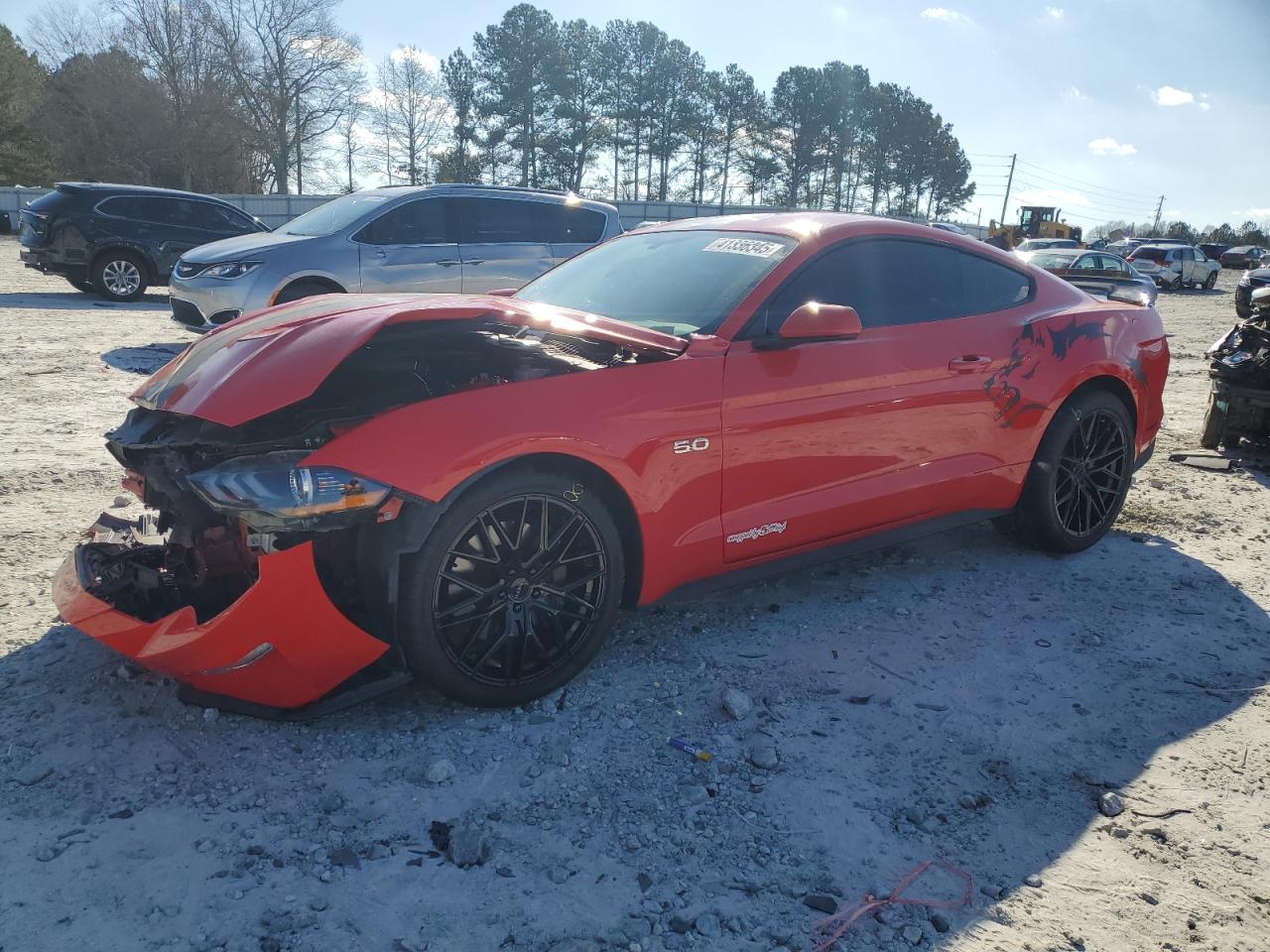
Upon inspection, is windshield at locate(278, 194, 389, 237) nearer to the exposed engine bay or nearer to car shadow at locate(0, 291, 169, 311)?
car shadow at locate(0, 291, 169, 311)

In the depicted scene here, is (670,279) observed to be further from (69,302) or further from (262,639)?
(69,302)

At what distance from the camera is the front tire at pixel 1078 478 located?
14.4ft

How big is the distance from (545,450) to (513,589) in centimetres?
46

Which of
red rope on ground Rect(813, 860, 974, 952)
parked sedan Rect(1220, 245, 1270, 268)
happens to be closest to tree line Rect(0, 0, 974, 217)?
parked sedan Rect(1220, 245, 1270, 268)

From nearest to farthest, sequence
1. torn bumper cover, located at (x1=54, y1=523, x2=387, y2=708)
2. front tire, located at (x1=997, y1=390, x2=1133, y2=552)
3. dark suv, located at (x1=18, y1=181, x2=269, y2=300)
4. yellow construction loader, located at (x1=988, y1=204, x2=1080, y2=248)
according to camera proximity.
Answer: torn bumper cover, located at (x1=54, y1=523, x2=387, y2=708) < front tire, located at (x1=997, y1=390, x2=1133, y2=552) < dark suv, located at (x1=18, y1=181, x2=269, y2=300) < yellow construction loader, located at (x1=988, y1=204, x2=1080, y2=248)

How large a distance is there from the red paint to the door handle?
2656mm

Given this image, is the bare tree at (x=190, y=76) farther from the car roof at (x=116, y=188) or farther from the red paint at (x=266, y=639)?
the red paint at (x=266, y=639)

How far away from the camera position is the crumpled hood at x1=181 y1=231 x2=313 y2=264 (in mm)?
8688

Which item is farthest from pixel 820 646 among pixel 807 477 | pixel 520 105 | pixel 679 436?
pixel 520 105

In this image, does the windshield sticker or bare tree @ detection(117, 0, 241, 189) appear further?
bare tree @ detection(117, 0, 241, 189)

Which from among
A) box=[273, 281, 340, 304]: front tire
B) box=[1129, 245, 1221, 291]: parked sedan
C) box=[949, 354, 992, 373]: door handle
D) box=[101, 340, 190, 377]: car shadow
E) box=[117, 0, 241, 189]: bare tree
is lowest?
box=[101, 340, 190, 377]: car shadow

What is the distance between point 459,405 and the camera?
2740 mm

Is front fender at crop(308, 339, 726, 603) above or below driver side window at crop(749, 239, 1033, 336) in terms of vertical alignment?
below

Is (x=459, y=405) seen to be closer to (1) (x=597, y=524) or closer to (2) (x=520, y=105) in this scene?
(1) (x=597, y=524)
